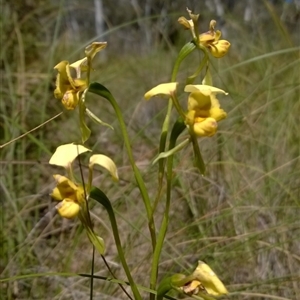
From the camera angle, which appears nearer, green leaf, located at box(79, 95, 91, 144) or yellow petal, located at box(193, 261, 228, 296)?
yellow petal, located at box(193, 261, 228, 296)

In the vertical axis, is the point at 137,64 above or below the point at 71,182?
below

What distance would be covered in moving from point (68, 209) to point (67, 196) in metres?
0.03

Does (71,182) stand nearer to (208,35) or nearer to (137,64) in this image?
(208,35)

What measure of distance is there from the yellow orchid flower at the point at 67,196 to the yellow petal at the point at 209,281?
0.21m

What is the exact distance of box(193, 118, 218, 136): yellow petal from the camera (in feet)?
3.08

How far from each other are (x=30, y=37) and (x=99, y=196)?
9.69 ft

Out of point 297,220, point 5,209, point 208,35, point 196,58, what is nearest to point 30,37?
point 196,58

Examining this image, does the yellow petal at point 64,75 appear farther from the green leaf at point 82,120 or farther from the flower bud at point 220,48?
the flower bud at point 220,48

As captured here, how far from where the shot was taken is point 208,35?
110 cm

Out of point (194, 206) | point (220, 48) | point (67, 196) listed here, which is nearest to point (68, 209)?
point (67, 196)

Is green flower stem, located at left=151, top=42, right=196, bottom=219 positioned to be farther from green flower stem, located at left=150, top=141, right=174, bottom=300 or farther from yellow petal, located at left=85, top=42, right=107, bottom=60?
yellow petal, located at left=85, top=42, right=107, bottom=60

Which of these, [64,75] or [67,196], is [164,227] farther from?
[64,75]

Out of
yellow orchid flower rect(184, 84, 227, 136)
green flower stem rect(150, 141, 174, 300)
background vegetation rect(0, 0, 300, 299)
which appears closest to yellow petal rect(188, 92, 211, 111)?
yellow orchid flower rect(184, 84, 227, 136)

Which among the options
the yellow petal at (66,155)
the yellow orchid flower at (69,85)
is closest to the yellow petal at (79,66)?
the yellow orchid flower at (69,85)
